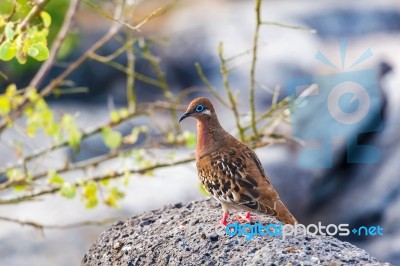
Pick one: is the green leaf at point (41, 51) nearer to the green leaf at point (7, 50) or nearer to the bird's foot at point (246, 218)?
the green leaf at point (7, 50)

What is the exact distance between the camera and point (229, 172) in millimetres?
2936

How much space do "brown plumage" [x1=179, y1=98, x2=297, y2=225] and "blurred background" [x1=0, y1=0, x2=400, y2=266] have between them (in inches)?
69.4

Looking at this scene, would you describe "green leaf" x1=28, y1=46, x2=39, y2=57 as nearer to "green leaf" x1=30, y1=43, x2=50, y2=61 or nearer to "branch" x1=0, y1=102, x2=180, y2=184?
"green leaf" x1=30, y1=43, x2=50, y2=61

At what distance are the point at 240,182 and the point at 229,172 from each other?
0.22 feet

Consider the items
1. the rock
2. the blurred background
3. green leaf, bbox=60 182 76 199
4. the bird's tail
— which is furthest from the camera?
the blurred background

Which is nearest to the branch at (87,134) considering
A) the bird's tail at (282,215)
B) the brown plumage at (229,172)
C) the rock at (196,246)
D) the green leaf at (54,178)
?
the green leaf at (54,178)

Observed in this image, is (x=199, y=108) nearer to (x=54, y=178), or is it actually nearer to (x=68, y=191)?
(x=68, y=191)

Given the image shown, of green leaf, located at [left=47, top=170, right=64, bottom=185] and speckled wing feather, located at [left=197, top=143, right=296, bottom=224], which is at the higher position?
green leaf, located at [left=47, top=170, right=64, bottom=185]

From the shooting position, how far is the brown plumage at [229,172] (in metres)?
2.83

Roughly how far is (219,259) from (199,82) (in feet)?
28.0

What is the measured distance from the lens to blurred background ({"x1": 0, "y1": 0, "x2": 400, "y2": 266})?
268 inches

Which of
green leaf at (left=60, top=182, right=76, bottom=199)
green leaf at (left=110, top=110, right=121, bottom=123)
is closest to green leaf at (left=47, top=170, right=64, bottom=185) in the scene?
green leaf at (left=60, top=182, right=76, bottom=199)

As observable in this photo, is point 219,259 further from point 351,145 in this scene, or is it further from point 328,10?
point 328,10

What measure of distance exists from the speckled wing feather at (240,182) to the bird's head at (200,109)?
141mm
